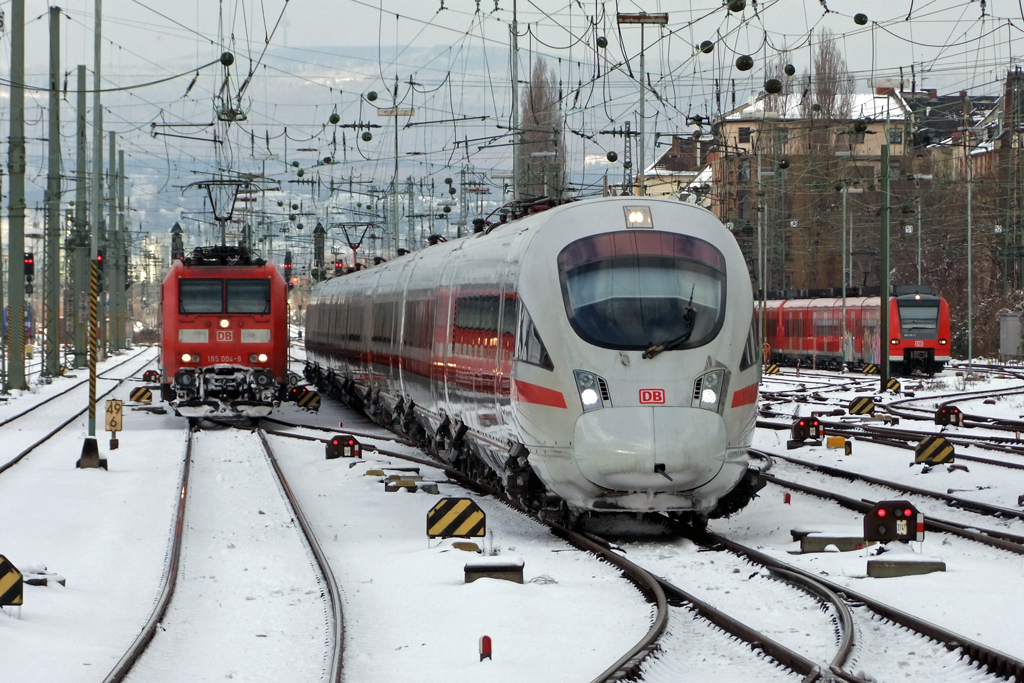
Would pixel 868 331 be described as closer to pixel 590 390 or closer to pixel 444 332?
pixel 444 332

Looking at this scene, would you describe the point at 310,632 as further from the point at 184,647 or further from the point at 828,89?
the point at 828,89

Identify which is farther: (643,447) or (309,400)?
(309,400)

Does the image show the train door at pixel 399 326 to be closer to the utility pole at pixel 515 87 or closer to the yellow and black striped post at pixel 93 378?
the yellow and black striped post at pixel 93 378

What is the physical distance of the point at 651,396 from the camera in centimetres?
1238

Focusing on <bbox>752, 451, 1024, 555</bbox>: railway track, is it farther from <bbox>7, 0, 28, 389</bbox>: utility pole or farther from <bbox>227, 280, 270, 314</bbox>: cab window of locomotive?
<bbox>7, 0, 28, 389</bbox>: utility pole

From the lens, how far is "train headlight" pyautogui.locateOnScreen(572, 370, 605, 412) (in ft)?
40.8

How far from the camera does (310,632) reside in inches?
380

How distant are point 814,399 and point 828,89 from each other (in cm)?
3991

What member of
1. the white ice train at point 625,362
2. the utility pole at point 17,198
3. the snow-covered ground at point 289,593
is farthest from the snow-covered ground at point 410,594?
the utility pole at point 17,198

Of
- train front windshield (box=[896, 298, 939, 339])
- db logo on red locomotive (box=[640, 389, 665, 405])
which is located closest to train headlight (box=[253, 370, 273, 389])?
db logo on red locomotive (box=[640, 389, 665, 405])

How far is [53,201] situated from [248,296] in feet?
60.2

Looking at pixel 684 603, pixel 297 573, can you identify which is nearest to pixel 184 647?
pixel 297 573

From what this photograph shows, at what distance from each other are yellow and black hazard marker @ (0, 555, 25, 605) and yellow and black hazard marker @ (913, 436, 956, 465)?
40.1 feet

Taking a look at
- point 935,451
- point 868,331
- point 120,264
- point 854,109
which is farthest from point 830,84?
point 935,451
